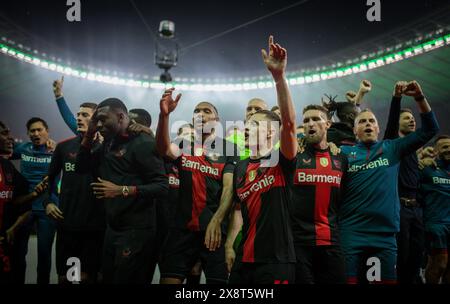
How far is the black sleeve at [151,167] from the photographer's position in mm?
3176

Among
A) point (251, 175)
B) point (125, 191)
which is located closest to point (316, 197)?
point (251, 175)

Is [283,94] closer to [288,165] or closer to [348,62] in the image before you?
[288,165]

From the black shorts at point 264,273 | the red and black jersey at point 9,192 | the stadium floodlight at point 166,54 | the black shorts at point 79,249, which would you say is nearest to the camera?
Answer: the black shorts at point 264,273

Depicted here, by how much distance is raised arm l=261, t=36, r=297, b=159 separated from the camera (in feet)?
7.19

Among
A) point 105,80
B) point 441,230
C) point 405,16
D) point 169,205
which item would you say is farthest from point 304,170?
point 105,80

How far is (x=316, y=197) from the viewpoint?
9.70 feet

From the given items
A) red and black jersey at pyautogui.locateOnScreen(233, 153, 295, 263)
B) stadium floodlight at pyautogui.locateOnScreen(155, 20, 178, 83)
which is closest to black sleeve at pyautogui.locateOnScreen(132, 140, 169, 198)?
red and black jersey at pyautogui.locateOnScreen(233, 153, 295, 263)

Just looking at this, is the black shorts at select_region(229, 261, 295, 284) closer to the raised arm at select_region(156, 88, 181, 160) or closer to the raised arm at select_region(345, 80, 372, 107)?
the raised arm at select_region(156, 88, 181, 160)

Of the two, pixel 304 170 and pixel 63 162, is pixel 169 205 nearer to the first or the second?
pixel 63 162

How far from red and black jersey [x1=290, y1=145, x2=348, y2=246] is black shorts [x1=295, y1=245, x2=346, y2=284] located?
0.17ft

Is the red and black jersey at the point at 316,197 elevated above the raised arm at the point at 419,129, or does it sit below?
below

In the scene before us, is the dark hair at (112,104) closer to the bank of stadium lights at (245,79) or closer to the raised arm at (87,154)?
the raised arm at (87,154)

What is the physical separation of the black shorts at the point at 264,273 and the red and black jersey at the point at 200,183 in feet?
3.23

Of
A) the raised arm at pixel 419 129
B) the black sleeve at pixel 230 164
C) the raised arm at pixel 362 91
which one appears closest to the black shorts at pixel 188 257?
the black sleeve at pixel 230 164
